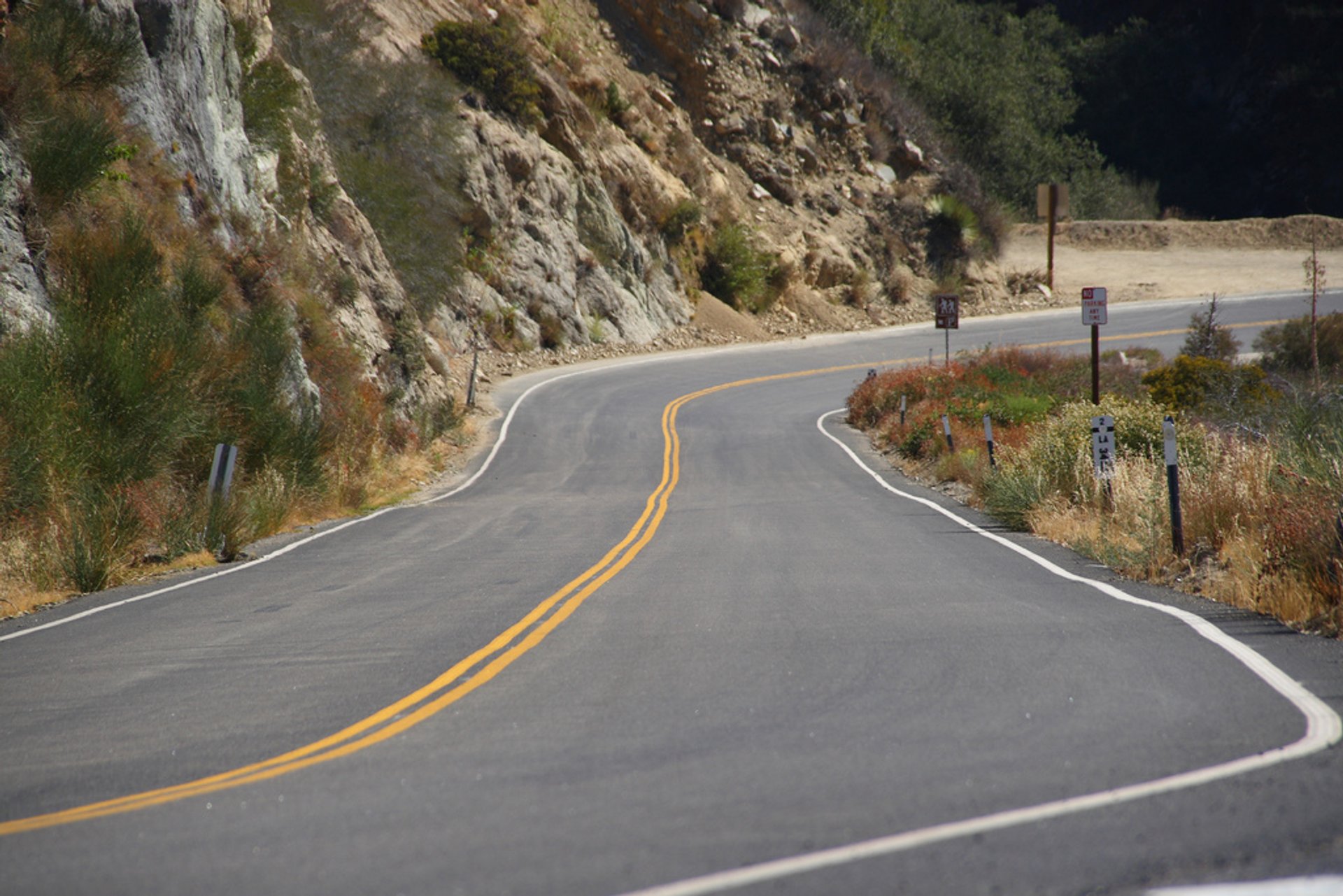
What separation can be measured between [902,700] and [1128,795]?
168cm

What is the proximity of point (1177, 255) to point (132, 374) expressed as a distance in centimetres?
7008

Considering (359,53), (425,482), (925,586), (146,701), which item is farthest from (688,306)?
(146,701)

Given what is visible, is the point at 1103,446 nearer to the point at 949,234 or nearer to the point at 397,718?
the point at 397,718

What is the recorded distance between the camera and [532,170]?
49250 millimetres

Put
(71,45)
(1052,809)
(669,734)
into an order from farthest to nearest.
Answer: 1. (71,45)
2. (669,734)
3. (1052,809)

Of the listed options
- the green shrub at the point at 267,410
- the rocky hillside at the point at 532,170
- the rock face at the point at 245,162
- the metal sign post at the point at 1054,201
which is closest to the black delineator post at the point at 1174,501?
the green shrub at the point at 267,410

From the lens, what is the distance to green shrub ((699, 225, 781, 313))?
55.9 m

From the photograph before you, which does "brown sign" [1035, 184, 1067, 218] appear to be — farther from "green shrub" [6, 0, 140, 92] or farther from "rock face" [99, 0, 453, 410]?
"green shrub" [6, 0, 140, 92]

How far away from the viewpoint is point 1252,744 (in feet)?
16.4

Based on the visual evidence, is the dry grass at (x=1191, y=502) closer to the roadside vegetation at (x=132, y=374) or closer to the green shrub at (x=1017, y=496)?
the green shrub at (x=1017, y=496)

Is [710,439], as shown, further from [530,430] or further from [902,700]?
[902,700]

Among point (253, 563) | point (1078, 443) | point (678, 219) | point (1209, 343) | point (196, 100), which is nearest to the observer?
point (253, 563)

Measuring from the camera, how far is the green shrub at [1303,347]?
40.5m

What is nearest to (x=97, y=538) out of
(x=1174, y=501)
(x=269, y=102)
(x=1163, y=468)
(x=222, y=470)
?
(x=222, y=470)
